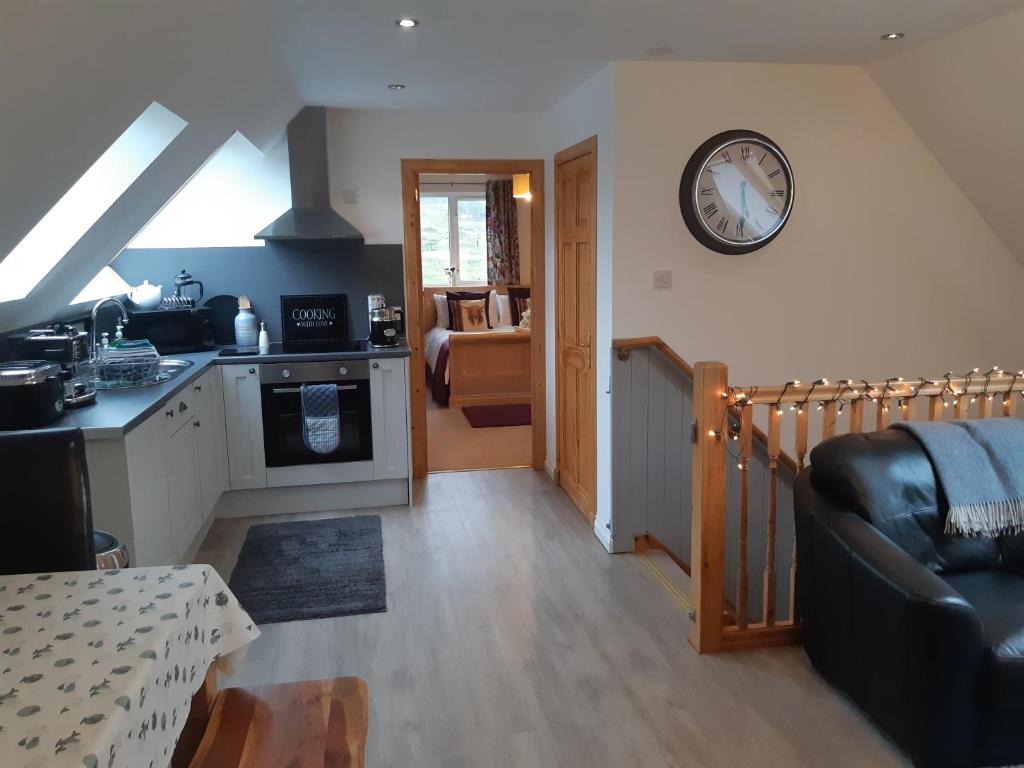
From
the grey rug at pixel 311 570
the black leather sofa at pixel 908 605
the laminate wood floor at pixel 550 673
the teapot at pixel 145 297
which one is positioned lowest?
the laminate wood floor at pixel 550 673

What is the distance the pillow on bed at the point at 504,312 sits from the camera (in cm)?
841

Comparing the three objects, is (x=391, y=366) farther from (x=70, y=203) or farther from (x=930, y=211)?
(x=930, y=211)

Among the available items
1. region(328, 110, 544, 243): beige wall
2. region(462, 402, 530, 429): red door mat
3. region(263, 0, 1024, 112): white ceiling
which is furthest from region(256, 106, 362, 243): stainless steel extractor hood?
region(462, 402, 530, 429): red door mat

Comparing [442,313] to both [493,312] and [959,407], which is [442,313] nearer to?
[493,312]

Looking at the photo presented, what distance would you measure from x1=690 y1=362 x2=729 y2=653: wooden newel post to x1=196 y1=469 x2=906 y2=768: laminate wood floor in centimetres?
17

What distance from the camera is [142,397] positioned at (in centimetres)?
337

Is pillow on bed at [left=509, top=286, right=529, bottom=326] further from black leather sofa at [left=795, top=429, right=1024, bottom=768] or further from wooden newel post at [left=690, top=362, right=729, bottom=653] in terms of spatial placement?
black leather sofa at [left=795, top=429, right=1024, bottom=768]

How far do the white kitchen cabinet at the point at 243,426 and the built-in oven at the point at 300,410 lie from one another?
0.04 m

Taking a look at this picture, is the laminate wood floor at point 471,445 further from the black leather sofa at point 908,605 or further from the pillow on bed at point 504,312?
the black leather sofa at point 908,605

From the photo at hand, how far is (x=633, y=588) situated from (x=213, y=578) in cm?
231

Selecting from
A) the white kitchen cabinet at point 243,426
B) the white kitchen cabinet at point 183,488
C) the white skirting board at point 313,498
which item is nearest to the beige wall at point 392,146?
the white kitchen cabinet at point 243,426

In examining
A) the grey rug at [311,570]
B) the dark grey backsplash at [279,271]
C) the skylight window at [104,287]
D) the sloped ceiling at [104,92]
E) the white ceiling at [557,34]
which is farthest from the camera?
the dark grey backsplash at [279,271]

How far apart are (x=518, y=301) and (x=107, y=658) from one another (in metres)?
7.38

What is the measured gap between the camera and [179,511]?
11.9 ft
